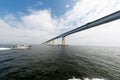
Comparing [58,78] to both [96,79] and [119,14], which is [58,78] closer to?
[96,79]

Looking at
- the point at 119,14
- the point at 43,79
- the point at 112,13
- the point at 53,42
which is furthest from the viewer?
the point at 53,42

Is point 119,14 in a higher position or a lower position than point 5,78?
higher

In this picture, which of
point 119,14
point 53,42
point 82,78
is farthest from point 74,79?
point 53,42

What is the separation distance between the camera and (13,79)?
12367 mm

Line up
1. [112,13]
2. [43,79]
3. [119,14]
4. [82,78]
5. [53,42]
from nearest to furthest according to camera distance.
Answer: [43,79] → [82,78] → [119,14] → [112,13] → [53,42]

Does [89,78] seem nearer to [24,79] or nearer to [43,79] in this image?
[43,79]

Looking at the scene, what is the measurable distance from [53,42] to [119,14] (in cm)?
15922

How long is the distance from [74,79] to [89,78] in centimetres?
276

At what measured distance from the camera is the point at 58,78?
12.5 metres

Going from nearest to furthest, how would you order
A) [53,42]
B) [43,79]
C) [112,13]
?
[43,79]
[112,13]
[53,42]

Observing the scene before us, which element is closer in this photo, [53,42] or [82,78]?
[82,78]

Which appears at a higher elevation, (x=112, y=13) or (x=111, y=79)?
(x=112, y=13)

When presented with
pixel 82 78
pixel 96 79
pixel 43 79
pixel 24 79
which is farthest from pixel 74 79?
pixel 24 79

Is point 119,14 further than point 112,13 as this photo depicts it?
No
